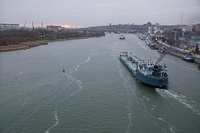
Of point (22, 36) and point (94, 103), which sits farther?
point (22, 36)

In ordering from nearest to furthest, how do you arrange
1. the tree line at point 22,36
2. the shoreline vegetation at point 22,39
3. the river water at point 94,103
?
the river water at point 94,103, the shoreline vegetation at point 22,39, the tree line at point 22,36

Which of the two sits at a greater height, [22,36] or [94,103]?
[22,36]

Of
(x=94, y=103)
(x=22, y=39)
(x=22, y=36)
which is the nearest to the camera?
(x=94, y=103)

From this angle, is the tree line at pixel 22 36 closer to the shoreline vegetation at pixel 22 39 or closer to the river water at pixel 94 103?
the shoreline vegetation at pixel 22 39

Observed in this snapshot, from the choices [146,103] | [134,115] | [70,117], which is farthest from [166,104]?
[70,117]

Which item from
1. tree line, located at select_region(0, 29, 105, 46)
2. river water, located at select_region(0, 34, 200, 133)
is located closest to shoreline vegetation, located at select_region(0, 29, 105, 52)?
tree line, located at select_region(0, 29, 105, 46)

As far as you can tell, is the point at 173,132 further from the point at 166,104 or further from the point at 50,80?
the point at 50,80

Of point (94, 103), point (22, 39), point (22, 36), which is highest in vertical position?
point (22, 36)

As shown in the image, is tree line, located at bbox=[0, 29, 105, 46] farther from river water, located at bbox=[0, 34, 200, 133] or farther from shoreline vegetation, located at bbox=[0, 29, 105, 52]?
river water, located at bbox=[0, 34, 200, 133]

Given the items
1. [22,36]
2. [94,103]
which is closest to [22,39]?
[22,36]

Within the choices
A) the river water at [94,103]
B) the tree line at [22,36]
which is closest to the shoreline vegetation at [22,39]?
the tree line at [22,36]

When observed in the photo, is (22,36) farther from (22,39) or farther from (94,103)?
(94,103)
